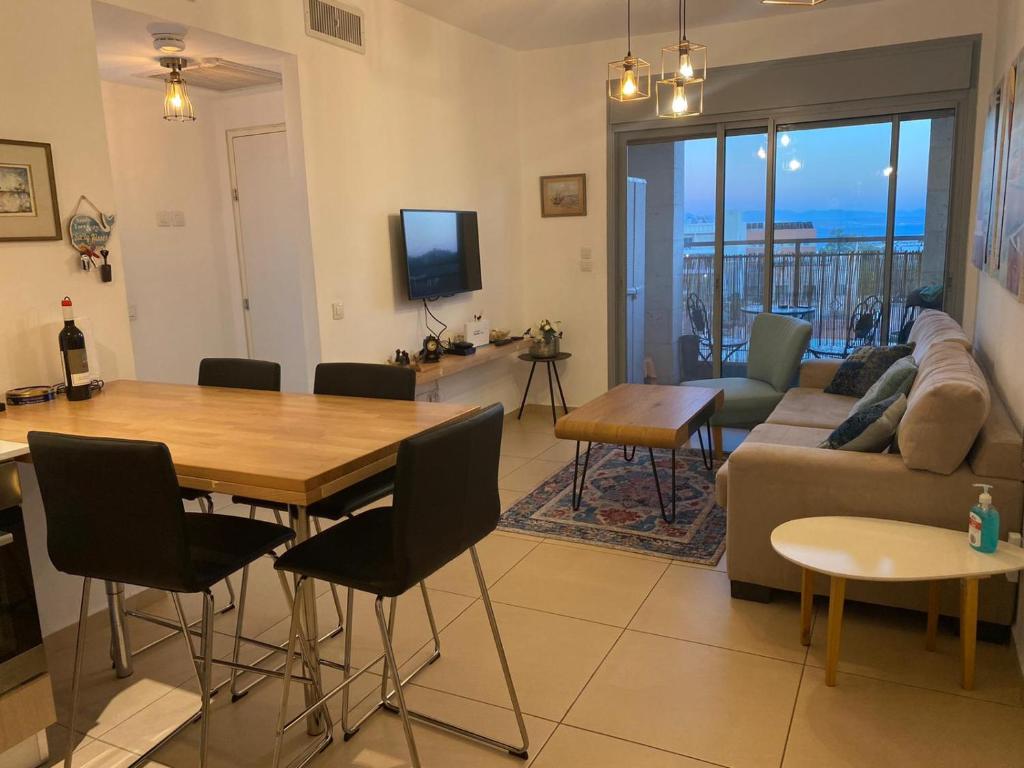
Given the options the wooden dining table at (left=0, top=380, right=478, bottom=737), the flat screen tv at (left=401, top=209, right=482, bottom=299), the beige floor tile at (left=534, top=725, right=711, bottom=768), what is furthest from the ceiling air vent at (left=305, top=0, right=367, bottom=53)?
the beige floor tile at (left=534, top=725, right=711, bottom=768)

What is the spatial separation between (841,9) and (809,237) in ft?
5.01

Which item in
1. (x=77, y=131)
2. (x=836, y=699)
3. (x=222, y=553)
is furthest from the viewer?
(x=77, y=131)

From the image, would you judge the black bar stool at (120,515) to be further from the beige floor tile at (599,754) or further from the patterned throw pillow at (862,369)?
the patterned throw pillow at (862,369)

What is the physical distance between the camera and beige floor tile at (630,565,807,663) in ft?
9.09

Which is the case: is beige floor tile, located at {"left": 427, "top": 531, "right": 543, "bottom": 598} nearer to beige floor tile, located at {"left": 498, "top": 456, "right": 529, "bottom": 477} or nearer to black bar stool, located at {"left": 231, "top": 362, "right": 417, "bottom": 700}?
black bar stool, located at {"left": 231, "top": 362, "right": 417, "bottom": 700}

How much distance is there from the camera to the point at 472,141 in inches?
223

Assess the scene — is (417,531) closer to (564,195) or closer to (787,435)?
(787,435)

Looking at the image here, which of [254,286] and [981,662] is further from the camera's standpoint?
[254,286]

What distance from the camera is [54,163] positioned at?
2.93 metres

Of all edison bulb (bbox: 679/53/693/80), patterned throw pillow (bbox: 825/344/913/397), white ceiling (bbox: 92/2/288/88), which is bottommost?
patterned throw pillow (bbox: 825/344/913/397)

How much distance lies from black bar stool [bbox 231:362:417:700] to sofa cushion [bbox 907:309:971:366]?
2385 millimetres

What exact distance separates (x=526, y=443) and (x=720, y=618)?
9.02ft

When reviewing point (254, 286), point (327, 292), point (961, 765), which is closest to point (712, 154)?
Result: point (327, 292)

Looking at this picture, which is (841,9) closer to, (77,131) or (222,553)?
(77,131)
